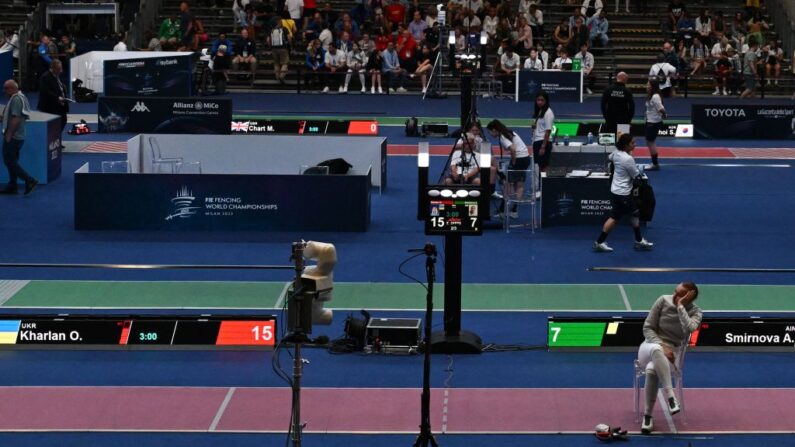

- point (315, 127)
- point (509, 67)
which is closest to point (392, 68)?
point (509, 67)

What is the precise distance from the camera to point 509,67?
37.8 metres

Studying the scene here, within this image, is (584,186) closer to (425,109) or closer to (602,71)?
(425,109)

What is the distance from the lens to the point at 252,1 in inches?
1654

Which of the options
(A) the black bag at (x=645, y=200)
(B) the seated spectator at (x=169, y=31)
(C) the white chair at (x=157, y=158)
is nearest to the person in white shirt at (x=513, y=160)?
(A) the black bag at (x=645, y=200)

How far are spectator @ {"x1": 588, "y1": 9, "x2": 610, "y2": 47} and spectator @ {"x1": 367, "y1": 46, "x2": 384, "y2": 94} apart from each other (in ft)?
19.9

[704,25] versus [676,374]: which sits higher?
[704,25]

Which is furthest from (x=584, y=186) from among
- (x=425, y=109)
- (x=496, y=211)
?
(x=425, y=109)

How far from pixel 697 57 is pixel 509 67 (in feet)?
17.2

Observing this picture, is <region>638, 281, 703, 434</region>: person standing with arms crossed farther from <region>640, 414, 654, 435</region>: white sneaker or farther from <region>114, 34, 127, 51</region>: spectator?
<region>114, 34, 127, 51</region>: spectator

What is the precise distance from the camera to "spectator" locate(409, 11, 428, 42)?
39469 mm

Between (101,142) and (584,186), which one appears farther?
(101,142)

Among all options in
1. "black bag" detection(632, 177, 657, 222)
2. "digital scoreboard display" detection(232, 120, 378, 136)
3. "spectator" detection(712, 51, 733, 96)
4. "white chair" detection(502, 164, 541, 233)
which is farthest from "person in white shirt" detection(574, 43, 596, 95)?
"black bag" detection(632, 177, 657, 222)

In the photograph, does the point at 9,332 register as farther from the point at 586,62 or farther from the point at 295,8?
the point at 295,8

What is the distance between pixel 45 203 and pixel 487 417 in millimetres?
11824
